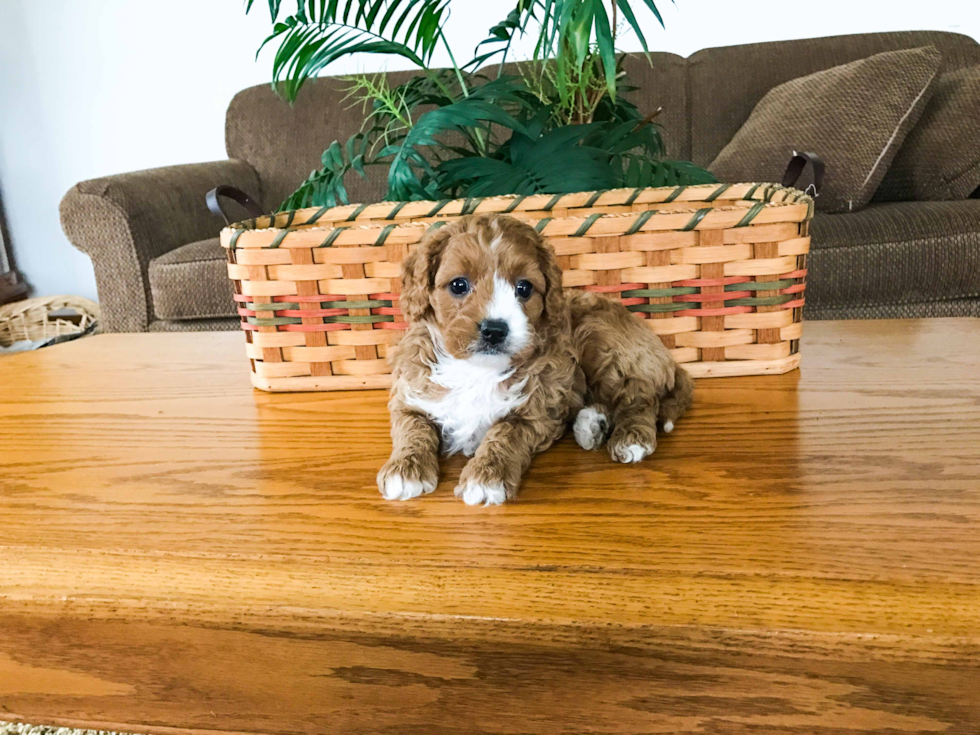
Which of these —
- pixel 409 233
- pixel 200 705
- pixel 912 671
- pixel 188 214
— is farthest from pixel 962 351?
pixel 188 214

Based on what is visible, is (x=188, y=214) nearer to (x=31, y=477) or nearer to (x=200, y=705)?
(x=31, y=477)

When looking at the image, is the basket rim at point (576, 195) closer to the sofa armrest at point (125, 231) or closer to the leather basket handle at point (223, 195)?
the leather basket handle at point (223, 195)

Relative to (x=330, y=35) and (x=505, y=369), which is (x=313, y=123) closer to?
(x=330, y=35)

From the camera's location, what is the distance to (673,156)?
2.58 m

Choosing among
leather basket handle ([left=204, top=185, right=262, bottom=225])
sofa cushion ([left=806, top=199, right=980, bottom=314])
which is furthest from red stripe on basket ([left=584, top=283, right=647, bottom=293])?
sofa cushion ([left=806, top=199, right=980, bottom=314])

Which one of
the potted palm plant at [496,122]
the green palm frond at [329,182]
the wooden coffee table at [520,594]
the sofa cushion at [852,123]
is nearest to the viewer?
the wooden coffee table at [520,594]

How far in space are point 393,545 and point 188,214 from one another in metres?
2.12

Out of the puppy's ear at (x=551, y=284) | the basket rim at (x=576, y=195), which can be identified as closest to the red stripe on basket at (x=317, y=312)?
the basket rim at (x=576, y=195)

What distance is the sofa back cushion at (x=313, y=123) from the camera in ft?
8.42

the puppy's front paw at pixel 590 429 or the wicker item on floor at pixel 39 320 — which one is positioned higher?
the puppy's front paw at pixel 590 429

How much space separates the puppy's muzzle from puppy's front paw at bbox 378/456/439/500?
0.42 ft

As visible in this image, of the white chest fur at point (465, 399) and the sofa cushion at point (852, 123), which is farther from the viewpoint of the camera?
the sofa cushion at point (852, 123)

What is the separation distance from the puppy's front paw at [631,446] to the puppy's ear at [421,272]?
9.0 inches

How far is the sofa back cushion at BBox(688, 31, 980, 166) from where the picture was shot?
2490 mm
